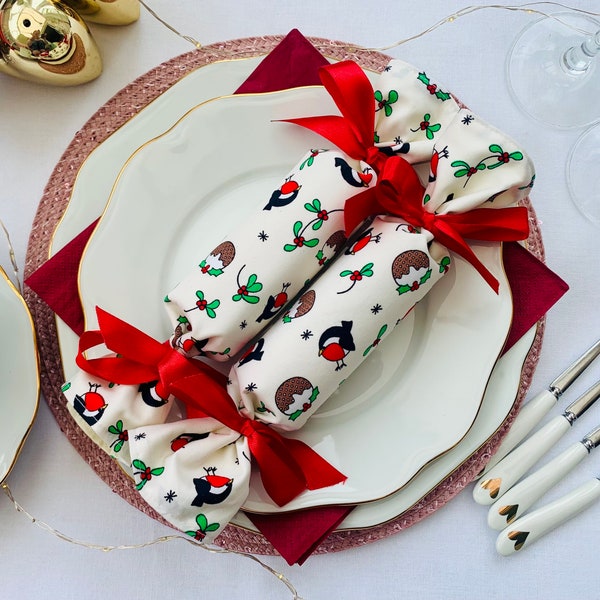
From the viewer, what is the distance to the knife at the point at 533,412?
2.47ft

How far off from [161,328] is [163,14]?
1.26 ft

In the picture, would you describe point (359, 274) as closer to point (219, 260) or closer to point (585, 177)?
point (219, 260)

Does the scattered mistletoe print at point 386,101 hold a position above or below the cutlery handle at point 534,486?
above

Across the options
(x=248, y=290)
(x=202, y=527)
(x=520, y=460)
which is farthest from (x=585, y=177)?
(x=202, y=527)

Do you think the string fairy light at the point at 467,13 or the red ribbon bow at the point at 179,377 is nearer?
the red ribbon bow at the point at 179,377

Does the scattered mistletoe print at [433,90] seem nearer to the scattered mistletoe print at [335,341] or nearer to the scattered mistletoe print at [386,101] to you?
the scattered mistletoe print at [386,101]

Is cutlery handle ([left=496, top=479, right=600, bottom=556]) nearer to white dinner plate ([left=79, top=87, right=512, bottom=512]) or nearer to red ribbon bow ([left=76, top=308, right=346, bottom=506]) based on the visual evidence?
white dinner plate ([left=79, top=87, right=512, bottom=512])

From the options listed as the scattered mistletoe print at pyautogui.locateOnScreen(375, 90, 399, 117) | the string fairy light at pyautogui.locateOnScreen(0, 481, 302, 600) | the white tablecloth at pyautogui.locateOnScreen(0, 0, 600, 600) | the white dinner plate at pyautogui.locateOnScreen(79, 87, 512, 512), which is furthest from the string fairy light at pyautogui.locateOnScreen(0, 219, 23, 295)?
the scattered mistletoe print at pyautogui.locateOnScreen(375, 90, 399, 117)

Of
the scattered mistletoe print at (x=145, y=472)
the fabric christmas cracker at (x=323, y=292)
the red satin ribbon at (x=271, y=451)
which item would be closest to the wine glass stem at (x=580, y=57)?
the fabric christmas cracker at (x=323, y=292)

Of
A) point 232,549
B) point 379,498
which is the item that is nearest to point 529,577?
point 379,498

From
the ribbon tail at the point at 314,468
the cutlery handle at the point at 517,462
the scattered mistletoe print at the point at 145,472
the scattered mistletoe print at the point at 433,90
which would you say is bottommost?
the scattered mistletoe print at the point at 145,472

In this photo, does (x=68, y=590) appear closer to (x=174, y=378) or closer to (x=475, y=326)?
(x=174, y=378)

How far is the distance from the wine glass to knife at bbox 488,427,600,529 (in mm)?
263

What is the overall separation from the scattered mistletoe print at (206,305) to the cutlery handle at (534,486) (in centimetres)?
39
